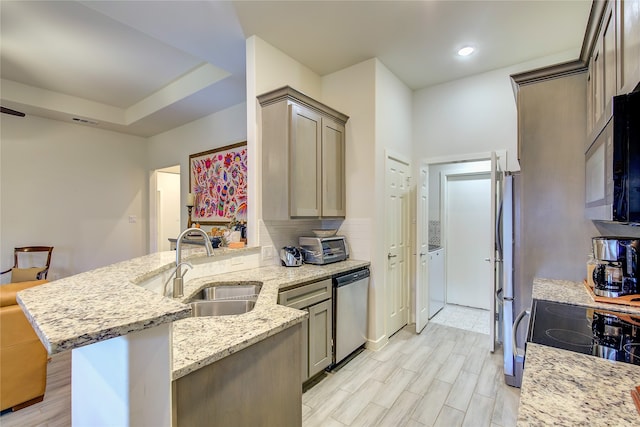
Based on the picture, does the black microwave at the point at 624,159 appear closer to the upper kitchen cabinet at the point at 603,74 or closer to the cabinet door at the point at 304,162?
the upper kitchen cabinet at the point at 603,74

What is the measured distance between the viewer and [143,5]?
2.29 m

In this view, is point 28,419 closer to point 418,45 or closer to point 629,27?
point 629,27

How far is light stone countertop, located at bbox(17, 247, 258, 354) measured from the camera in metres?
0.60

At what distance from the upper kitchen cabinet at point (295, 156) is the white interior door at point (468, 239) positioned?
2.45m

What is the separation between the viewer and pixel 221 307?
1828 mm

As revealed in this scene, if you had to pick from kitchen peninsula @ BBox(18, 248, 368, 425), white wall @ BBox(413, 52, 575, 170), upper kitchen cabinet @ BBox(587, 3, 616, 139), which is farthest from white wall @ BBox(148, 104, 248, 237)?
upper kitchen cabinet @ BBox(587, 3, 616, 139)

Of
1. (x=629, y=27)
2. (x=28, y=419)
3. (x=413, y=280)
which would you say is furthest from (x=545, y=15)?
(x=28, y=419)

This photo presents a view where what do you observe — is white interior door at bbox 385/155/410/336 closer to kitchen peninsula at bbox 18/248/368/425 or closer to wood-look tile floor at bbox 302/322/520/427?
wood-look tile floor at bbox 302/322/520/427

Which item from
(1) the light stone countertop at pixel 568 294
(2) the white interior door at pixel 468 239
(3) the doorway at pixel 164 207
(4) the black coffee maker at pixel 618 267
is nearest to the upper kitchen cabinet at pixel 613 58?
(4) the black coffee maker at pixel 618 267

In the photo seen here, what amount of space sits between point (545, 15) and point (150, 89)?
182 inches

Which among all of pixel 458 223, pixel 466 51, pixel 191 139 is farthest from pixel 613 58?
pixel 191 139

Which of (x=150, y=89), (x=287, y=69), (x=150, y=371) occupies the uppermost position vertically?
(x=150, y=89)

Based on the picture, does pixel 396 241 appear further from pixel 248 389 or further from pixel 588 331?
pixel 248 389

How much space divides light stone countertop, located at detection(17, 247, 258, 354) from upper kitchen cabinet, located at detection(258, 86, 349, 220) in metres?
1.61
